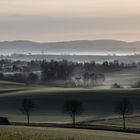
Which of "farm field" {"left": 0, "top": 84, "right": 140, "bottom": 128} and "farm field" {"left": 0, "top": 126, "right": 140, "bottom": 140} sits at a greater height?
"farm field" {"left": 0, "top": 126, "right": 140, "bottom": 140}

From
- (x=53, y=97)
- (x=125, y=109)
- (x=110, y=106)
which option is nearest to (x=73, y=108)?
(x=125, y=109)

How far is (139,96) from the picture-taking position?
102625 mm

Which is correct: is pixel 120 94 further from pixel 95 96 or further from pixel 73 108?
pixel 73 108

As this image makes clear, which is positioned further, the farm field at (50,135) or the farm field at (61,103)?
the farm field at (61,103)

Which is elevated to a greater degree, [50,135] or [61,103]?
[50,135]

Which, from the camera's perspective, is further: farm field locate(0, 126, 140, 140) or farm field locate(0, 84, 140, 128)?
farm field locate(0, 84, 140, 128)

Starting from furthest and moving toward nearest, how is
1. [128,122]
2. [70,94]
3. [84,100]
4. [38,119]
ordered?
[70,94] < [84,100] < [38,119] < [128,122]

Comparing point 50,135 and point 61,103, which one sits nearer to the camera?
point 50,135

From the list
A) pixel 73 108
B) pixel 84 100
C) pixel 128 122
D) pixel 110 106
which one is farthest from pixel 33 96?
pixel 128 122

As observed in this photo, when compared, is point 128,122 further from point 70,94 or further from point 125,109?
point 70,94

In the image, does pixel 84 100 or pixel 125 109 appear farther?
pixel 84 100

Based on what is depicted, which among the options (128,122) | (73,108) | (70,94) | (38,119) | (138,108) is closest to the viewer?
(128,122)

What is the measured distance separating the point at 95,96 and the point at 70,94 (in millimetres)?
5492

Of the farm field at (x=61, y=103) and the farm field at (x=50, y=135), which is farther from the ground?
the farm field at (x=50, y=135)
